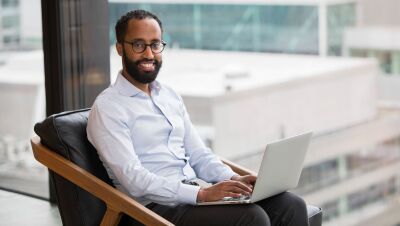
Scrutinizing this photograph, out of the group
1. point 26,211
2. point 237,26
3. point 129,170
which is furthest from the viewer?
point 237,26

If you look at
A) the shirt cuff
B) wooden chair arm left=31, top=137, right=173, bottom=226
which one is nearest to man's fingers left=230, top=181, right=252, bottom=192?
the shirt cuff

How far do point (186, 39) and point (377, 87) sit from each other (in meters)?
1.07

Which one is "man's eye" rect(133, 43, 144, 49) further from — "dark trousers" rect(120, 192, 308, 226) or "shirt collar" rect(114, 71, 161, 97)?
"dark trousers" rect(120, 192, 308, 226)

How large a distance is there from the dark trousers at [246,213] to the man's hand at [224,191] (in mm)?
33

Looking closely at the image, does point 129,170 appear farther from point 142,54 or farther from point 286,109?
point 286,109

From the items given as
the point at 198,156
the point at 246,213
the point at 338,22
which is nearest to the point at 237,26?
the point at 338,22

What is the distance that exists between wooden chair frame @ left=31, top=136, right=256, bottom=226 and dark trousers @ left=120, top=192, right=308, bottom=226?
0.28 ft

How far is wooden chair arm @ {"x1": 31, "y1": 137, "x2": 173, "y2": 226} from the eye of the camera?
257cm

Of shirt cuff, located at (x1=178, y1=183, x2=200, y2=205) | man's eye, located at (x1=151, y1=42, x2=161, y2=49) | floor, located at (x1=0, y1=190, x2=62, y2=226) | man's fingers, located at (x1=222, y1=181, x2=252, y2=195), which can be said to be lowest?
floor, located at (x1=0, y1=190, x2=62, y2=226)

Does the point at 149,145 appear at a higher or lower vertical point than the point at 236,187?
higher

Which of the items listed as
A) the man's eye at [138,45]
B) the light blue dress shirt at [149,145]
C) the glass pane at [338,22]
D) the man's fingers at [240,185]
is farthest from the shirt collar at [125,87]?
the glass pane at [338,22]

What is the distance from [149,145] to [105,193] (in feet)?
0.82

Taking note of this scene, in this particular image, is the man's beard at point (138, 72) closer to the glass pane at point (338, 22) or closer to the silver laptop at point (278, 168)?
the silver laptop at point (278, 168)

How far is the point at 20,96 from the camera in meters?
5.06
